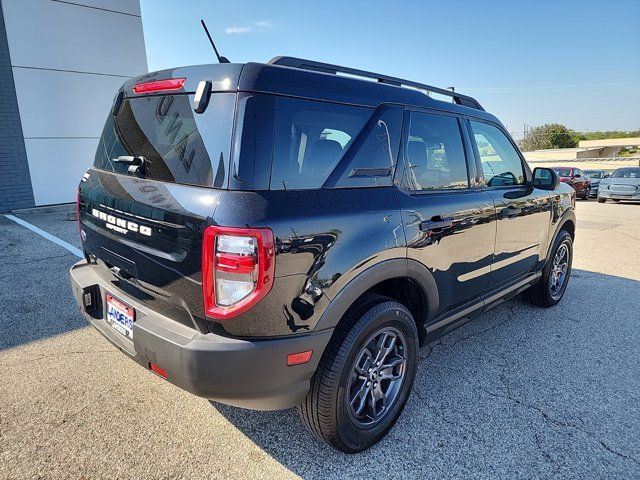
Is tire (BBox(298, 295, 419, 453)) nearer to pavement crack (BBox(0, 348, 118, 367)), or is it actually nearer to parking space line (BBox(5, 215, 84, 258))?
pavement crack (BBox(0, 348, 118, 367))

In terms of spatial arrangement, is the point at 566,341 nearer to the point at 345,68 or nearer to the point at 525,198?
the point at 525,198

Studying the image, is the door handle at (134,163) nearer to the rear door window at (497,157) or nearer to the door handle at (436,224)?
the door handle at (436,224)

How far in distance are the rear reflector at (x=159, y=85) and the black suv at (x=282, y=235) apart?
15 millimetres

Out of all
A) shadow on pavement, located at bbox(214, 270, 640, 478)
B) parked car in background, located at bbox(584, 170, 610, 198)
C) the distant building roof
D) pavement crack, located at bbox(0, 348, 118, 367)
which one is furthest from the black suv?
the distant building roof

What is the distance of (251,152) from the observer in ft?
5.90

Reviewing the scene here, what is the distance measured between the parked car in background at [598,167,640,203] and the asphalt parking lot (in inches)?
570

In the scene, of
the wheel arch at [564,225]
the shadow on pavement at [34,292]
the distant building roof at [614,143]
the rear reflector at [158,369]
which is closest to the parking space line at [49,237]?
the shadow on pavement at [34,292]

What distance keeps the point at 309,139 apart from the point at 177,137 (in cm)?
64

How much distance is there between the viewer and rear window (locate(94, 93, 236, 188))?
6.01 feet

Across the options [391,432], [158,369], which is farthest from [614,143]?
[158,369]

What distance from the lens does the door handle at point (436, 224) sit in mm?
2484

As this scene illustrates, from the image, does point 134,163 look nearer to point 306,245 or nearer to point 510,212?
point 306,245

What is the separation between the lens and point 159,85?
2162 millimetres

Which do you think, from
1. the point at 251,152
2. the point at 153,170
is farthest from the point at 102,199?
the point at 251,152
